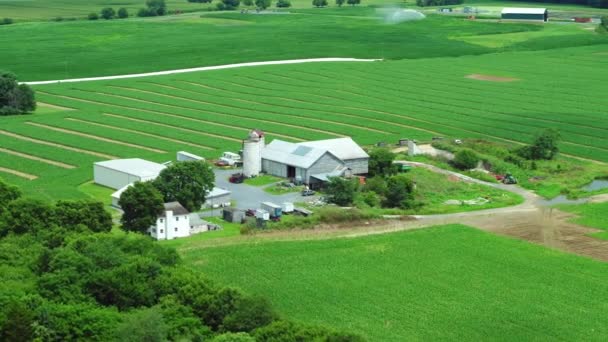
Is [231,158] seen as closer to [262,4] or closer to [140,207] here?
[140,207]

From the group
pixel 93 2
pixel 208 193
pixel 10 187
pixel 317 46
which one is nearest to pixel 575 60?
pixel 317 46

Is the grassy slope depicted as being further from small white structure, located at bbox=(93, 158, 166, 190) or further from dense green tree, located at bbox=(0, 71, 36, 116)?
small white structure, located at bbox=(93, 158, 166, 190)

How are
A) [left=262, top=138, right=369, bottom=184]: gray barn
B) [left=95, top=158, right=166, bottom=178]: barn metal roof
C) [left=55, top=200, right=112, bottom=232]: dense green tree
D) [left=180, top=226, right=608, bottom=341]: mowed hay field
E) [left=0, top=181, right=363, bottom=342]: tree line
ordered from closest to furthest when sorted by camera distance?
[left=0, top=181, right=363, bottom=342]: tree line
[left=180, top=226, right=608, bottom=341]: mowed hay field
[left=55, top=200, right=112, bottom=232]: dense green tree
[left=95, top=158, right=166, bottom=178]: barn metal roof
[left=262, top=138, right=369, bottom=184]: gray barn

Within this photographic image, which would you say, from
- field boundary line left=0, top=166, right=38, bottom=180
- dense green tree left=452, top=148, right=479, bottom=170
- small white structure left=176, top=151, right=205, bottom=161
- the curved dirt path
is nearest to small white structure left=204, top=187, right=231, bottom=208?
small white structure left=176, top=151, right=205, bottom=161

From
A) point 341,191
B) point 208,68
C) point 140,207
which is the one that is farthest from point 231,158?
point 208,68

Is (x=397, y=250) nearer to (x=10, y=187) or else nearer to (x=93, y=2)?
(x=10, y=187)

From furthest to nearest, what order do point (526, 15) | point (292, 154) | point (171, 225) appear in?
point (526, 15), point (292, 154), point (171, 225)

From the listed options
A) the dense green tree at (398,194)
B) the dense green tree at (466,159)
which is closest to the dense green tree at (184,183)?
the dense green tree at (398,194)
